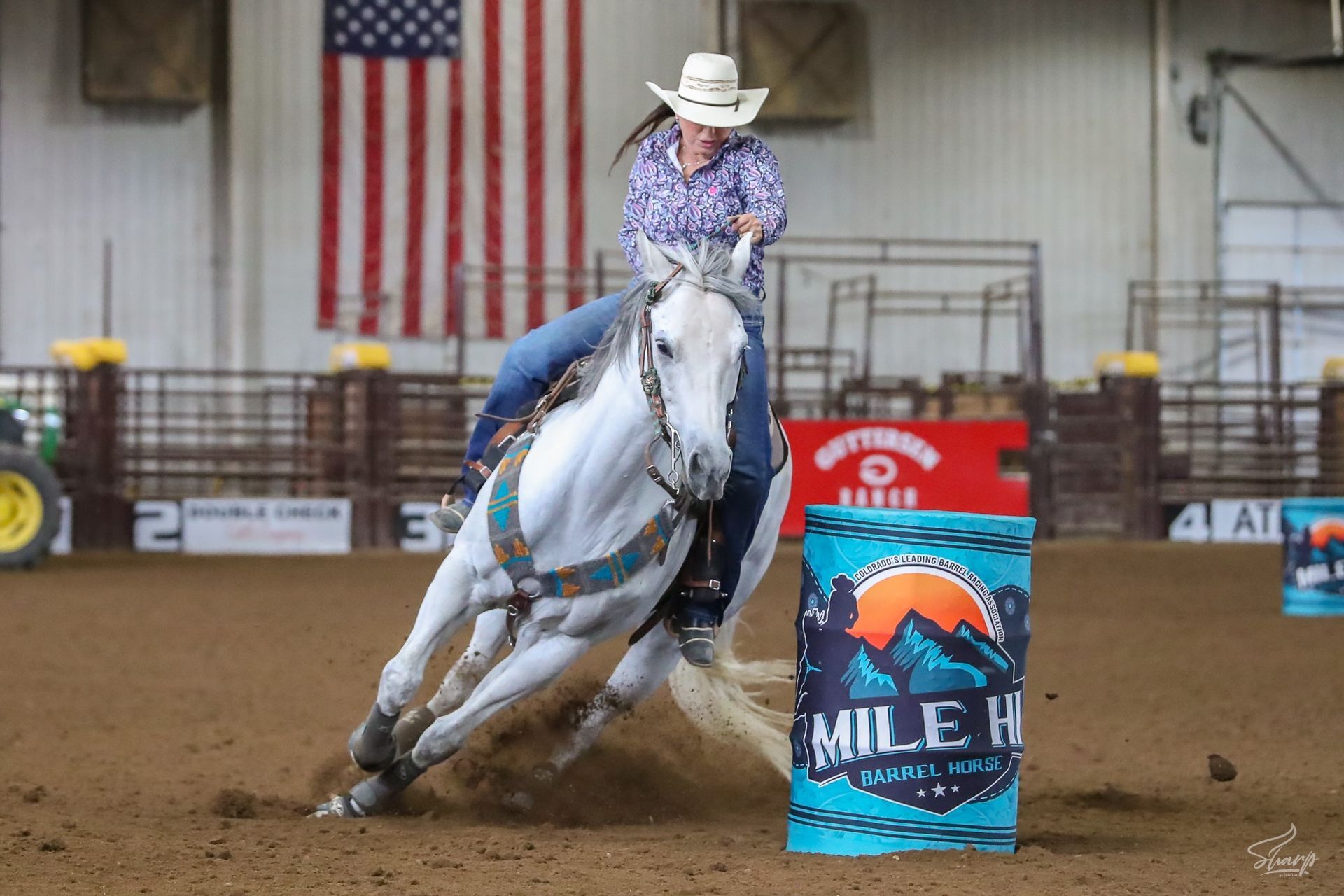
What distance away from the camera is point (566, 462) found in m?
3.71

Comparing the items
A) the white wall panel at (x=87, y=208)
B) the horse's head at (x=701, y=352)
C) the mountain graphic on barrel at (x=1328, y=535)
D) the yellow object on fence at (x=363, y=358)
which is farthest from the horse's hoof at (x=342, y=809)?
the white wall panel at (x=87, y=208)

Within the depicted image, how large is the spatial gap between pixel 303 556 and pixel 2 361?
697 cm

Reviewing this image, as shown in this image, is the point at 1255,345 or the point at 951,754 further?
the point at 1255,345

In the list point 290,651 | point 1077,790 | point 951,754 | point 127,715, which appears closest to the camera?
point 951,754

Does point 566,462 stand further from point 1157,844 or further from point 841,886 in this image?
point 1157,844

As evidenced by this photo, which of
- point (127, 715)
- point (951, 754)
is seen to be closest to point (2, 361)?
point (127, 715)

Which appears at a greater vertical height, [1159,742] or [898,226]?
[898,226]

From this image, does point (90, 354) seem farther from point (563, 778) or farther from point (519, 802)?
point (519, 802)

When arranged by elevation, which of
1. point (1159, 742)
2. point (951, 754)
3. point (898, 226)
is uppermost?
point (898, 226)

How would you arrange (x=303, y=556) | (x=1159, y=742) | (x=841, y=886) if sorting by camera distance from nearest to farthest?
(x=841, y=886)
(x=1159, y=742)
(x=303, y=556)

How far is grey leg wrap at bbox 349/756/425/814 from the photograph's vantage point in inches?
161

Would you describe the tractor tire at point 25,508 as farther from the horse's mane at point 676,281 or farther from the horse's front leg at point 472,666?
the horse's mane at point 676,281

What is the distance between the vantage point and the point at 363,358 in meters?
14.1

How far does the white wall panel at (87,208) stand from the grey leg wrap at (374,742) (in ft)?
48.9
